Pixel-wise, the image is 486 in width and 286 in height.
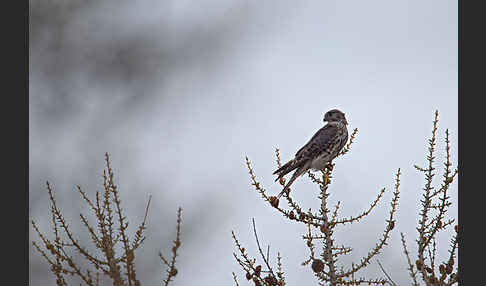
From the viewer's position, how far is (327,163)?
25.3 feet

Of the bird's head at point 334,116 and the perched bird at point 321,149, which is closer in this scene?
the perched bird at point 321,149

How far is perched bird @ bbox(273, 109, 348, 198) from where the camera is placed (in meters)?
7.39

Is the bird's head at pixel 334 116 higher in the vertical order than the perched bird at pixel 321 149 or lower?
higher

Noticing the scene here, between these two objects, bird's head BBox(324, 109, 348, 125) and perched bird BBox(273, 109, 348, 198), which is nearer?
perched bird BBox(273, 109, 348, 198)

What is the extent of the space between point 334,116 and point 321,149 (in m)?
1.43

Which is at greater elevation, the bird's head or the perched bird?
the bird's head

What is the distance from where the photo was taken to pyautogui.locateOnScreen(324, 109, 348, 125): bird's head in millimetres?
9078

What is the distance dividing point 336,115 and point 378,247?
463 centimetres

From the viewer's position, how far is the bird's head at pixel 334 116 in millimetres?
9078

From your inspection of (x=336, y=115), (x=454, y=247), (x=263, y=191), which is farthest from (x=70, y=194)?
(x=454, y=247)

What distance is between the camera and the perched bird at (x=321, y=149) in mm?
7395

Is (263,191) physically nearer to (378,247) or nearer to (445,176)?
(378,247)

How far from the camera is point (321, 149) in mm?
7891

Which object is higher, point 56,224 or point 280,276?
point 56,224
